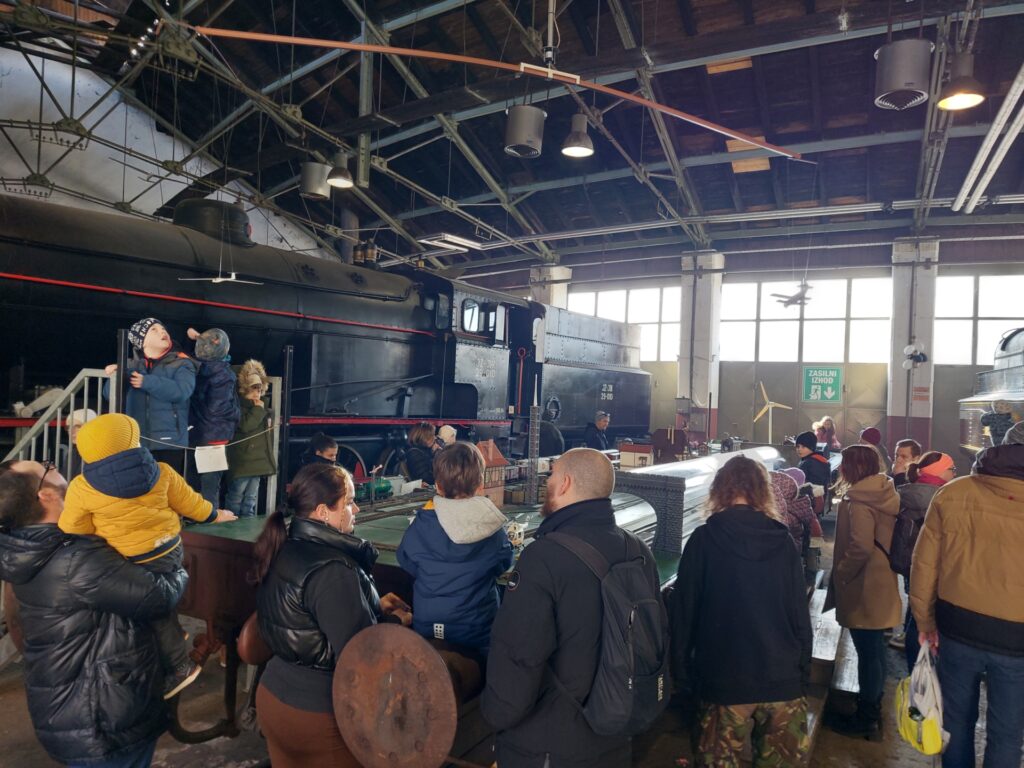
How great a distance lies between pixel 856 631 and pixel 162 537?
3.56m

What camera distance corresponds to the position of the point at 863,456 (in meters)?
3.61

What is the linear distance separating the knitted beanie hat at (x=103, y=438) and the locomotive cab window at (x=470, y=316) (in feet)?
22.1

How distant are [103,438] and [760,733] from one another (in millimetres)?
2675

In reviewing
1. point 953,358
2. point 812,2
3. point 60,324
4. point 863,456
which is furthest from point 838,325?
point 60,324

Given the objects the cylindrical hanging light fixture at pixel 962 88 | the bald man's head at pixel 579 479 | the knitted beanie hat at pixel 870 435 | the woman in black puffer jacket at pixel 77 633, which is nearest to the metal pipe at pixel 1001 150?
the cylindrical hanging light fixture at pixel 962 88

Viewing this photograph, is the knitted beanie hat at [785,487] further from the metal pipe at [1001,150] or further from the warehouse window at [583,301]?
the warehouse window at [583,301]

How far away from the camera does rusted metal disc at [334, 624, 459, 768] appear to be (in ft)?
6.59

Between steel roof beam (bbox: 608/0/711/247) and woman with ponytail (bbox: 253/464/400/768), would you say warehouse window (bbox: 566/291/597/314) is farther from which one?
woman with ponytail (bbox: 253/464/400/768)

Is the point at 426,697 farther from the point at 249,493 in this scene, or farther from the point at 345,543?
the point at 249,493

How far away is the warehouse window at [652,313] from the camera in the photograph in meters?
17.6

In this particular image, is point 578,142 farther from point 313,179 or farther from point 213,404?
point 213,404

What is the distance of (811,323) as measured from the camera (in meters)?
15.9

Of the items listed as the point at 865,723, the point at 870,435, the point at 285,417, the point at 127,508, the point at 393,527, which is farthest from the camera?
the point at 870,435

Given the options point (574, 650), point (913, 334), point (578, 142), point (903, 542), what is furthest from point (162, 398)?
point (913, 334)
